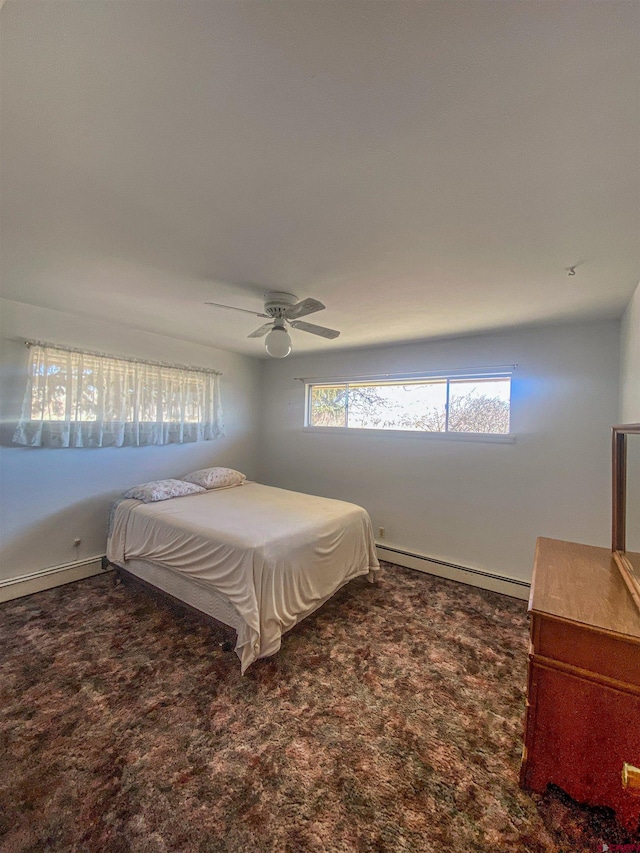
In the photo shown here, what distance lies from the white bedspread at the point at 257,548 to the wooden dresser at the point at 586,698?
137cm

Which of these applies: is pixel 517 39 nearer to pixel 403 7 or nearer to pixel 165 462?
pixel 403 7

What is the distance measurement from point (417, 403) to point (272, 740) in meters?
3.03

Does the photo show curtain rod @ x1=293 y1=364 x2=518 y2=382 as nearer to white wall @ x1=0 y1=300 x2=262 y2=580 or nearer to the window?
the window

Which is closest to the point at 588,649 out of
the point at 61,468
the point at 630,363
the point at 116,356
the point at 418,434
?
the point at 630,363

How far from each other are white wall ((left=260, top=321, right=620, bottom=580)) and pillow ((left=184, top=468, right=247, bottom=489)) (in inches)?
44.4

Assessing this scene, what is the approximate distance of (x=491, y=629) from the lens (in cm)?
247

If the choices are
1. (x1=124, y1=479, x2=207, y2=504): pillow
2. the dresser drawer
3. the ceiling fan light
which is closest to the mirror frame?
the dresser drawer

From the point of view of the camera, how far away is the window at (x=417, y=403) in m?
3.19

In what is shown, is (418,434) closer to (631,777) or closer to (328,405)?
(328,405)

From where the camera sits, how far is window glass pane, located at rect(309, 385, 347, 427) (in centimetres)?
420

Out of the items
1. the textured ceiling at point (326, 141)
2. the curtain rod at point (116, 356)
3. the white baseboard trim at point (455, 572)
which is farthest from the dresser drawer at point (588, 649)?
the curtain rod at point (116, 356)

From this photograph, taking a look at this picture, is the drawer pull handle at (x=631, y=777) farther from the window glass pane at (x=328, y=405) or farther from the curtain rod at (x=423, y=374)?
the window glass pane at (x=328, y=405)

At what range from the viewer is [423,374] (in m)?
3.55

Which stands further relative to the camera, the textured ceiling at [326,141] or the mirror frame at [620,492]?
the mirror frame at [620,492]
